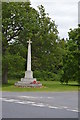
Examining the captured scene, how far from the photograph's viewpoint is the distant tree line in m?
45.5

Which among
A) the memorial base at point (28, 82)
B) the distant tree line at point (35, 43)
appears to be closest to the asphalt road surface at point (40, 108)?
the memorial base at point (28, 82)

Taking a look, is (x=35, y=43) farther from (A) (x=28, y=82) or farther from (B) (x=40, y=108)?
(B) (x=40, y=108)

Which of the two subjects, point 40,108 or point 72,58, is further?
point 72,58

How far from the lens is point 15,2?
47688 mm

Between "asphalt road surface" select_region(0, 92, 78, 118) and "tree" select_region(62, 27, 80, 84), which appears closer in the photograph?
"asphalt road surface" select_region(0, 92, 78, 118)

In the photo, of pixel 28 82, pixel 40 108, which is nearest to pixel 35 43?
pixel 28 82

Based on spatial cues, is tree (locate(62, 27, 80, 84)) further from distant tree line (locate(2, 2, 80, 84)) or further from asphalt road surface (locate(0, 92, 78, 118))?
asphalt road surface (locate(0, 92, 78, 118))

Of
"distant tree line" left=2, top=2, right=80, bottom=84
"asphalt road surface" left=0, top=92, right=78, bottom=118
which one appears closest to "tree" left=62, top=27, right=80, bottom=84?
"distant tree line" left=2, top=2, right=80, bottom=84

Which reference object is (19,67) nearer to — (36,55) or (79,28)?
(36,55)

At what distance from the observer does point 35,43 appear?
48.2 metres

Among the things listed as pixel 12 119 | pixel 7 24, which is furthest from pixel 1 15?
pixel 12 119

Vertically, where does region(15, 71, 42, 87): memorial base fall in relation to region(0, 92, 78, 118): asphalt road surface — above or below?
above

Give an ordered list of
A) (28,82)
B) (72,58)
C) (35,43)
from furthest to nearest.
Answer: (35,43) < (72,58) < (28,82)

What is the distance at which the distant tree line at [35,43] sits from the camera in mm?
45531
